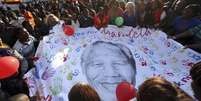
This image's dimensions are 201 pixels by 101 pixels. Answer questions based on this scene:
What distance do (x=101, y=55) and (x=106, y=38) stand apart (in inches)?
19.7

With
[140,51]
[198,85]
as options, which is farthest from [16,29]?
[198,85]

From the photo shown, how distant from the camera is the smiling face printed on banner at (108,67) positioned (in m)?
5.44

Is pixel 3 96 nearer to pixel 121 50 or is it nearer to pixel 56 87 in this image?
pixel 56 87

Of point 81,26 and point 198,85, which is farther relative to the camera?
point 81,26

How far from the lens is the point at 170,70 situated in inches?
219

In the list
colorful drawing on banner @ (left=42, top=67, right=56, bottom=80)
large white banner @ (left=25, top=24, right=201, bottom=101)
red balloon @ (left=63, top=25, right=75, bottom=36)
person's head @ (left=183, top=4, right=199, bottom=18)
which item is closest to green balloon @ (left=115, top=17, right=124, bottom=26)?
large white banner @ (left=25, top=24, right=201, bottom=101)

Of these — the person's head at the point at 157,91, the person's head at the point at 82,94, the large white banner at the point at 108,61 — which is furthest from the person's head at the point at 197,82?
the large white banner at the point at 108,61

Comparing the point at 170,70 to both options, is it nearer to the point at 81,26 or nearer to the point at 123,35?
the point at 123,35

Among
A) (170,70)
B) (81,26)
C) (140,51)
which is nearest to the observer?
(170,70)

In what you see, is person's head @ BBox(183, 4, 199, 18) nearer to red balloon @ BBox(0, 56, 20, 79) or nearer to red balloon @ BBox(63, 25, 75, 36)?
red balloon @ BBox(63, 25, 75, 36)

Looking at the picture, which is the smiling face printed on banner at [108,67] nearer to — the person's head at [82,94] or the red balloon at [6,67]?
the red balloon at [6,67]

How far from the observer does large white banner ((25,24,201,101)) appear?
5449mm

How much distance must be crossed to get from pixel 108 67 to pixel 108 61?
96 millimetres

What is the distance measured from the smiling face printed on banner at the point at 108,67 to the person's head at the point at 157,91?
7.41 feet
